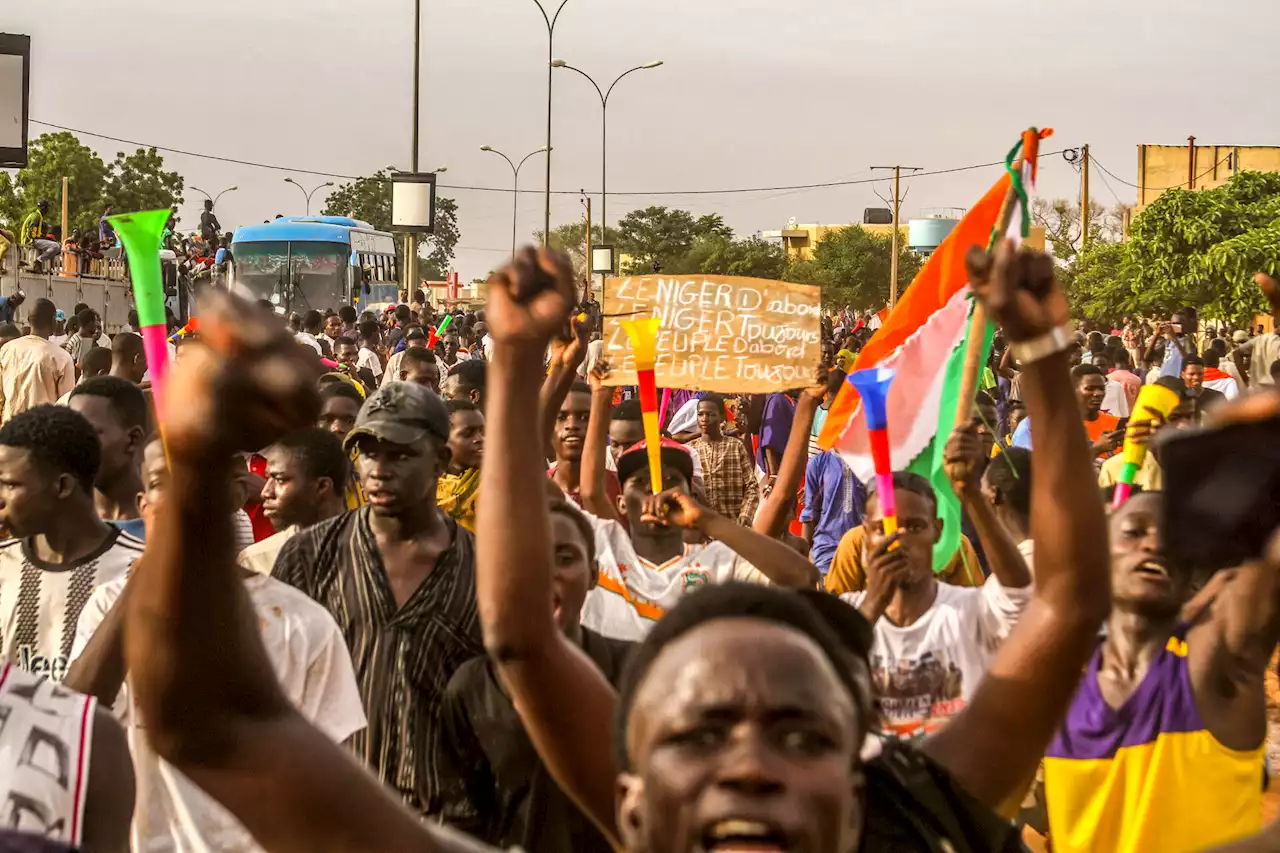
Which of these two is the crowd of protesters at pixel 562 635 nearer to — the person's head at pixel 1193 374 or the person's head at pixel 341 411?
the person's head at pixel 341 411

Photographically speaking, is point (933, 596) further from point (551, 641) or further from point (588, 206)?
point (588, 206)

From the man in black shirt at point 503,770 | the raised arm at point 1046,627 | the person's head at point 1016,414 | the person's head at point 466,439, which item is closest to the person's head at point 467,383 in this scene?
the person's head at point 466,439

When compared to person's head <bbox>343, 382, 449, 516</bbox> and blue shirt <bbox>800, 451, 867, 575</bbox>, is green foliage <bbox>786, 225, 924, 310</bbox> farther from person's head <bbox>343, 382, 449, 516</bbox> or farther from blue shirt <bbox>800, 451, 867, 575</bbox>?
person's head <bbox>343, 382, 449, 516</bbox>

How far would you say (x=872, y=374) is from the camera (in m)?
4.18

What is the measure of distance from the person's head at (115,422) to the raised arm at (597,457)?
149 cm

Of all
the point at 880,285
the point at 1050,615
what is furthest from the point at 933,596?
the point at 880,285

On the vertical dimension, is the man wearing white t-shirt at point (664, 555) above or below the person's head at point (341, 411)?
below

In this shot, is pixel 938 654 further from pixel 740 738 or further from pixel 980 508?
pixel 740 738

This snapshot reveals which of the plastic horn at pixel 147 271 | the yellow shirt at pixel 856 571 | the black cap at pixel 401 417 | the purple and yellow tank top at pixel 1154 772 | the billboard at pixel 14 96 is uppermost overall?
the billboard at pixel 14 96

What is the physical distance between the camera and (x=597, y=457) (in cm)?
593

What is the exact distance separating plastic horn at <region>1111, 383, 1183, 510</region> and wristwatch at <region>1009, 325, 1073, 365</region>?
191 cm

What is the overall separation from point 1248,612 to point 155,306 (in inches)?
85.8

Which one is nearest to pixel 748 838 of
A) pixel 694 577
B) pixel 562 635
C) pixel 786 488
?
pixel 562 635

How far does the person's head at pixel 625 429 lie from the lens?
273 inches
